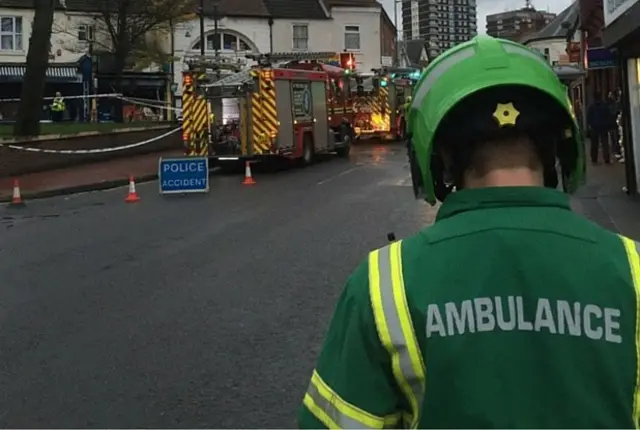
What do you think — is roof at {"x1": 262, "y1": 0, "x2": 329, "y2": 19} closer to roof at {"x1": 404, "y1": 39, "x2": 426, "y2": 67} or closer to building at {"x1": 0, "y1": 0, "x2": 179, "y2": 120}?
building at {"x1": 0, "y1": 0, "x2": 179, "y2": 120}

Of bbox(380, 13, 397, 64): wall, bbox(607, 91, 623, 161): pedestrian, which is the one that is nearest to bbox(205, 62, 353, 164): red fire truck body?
bbox(607, 91, 623, 161): pedestrian

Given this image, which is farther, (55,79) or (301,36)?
(301,36)

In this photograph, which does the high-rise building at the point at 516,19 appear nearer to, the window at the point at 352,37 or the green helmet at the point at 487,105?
the window at the point at 352,37

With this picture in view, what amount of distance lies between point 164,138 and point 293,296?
80.6ft

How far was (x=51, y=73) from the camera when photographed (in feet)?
153

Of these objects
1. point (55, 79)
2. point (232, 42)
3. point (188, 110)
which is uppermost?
point (232, 42)

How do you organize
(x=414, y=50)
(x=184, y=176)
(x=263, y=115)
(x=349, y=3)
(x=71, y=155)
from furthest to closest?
(x=414, y=50) → (x=349, y=3) → (x=71, y=155) → (x=263, y=115) → (x=184, y=176)

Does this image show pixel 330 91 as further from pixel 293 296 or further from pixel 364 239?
pixel 293 296

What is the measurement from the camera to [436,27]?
573 ft

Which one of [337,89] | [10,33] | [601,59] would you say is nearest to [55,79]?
[10,33]

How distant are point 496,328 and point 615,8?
14.6 m

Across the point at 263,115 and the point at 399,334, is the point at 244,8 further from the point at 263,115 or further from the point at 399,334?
the point at 399,334

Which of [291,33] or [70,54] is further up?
[291,33]

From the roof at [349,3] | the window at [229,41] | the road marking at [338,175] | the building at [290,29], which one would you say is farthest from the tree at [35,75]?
the roof at [349,3]
